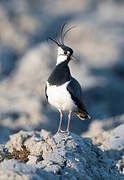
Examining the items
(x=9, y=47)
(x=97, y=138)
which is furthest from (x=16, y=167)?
(x=9, y=47)

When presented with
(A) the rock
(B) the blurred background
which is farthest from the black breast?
(B) the blurred background

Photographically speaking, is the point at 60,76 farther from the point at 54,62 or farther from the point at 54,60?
the point at 54,60

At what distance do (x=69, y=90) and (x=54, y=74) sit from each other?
0.34 metres

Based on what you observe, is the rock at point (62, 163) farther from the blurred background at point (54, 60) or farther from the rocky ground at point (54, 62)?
the blurred background at point (54, 60)

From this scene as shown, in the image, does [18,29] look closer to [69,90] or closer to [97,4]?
[97,4]

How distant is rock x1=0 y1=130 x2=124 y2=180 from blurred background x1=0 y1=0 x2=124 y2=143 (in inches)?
189

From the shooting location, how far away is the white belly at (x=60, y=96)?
8.05 meters

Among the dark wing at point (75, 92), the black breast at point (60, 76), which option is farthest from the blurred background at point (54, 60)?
the black breast at point (60, 76)

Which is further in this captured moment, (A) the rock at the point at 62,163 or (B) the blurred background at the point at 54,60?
(B) the blurred background at the point at 54,60

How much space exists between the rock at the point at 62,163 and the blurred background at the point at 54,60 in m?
4.79

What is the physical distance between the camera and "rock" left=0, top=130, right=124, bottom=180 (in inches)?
220

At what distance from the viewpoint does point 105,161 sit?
7805 millimetres

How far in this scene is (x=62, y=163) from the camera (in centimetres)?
638

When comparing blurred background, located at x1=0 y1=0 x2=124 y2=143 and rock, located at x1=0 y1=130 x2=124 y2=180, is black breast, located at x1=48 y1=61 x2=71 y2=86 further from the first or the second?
blurred background, located at x1=0 y1=0 x2=124 y2=143
